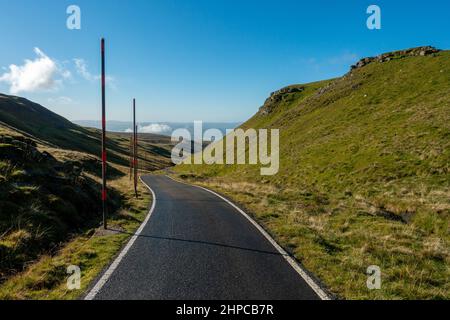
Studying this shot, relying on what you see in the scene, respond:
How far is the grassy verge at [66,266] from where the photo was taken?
21.1ft

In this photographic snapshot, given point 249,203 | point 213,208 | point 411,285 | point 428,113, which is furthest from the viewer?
point 428,113

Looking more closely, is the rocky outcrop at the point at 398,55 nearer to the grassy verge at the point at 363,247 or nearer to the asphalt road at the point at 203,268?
the grassy verge at the point at 363,247

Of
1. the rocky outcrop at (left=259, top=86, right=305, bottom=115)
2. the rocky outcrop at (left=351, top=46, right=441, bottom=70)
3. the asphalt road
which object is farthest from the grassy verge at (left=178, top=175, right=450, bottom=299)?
the rocky outcrop at (left=259, top=86, right=305, bottom=115)

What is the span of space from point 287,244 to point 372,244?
2786 millimetres

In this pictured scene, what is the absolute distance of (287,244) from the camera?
10.2 m

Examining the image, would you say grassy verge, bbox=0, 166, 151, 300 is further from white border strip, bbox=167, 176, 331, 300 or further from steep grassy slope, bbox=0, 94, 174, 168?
steep grassy slope, bbox=0, 94, 174, 168

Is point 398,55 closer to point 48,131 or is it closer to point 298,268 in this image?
point 298,268

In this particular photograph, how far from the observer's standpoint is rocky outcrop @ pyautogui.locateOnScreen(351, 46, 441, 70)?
57109mm

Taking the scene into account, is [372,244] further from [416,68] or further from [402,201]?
[416,68]

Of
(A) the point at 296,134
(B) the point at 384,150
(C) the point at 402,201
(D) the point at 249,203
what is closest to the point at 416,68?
(A) the point at 296,134

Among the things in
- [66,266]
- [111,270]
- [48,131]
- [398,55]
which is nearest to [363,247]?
[111,270]

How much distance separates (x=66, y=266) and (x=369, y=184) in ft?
67.8

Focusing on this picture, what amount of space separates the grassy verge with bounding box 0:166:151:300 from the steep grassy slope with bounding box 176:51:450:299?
520cm

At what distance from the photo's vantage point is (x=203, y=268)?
25.3 feet
